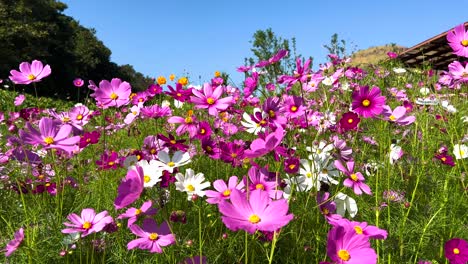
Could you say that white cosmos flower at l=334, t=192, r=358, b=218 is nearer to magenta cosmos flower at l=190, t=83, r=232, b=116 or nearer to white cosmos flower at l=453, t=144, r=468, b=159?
magenta cosmos flower at l=190, t=83, r=232, b=116

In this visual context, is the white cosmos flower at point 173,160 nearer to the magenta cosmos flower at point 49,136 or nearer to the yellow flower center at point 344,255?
the magenta cosmos flower at point 49,136

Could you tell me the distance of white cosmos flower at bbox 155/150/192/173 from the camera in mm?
1352

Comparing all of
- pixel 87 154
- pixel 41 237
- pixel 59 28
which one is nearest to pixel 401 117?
pixel 41 237

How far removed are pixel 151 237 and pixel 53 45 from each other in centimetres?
1916

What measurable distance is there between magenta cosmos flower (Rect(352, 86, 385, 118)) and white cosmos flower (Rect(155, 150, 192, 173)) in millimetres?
568

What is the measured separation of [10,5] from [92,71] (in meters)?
5.19

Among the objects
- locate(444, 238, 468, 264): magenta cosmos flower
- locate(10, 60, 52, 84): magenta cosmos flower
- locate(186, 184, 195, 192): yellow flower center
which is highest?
locate(10, 60, 52, 84): magenta cosmos flower

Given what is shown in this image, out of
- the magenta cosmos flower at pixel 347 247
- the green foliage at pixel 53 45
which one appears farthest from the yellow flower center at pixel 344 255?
the green foliage at pixel 53 45

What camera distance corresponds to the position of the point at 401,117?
4.97 ft

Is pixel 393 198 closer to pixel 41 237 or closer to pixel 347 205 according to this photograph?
pixel 347 205

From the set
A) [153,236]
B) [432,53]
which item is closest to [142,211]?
[153,236]

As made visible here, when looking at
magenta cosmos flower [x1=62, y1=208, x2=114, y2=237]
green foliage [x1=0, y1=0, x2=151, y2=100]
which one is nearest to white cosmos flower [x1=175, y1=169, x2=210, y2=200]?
magenta cosmos flower [x1=62, y1=208, x2=114, y2=237]

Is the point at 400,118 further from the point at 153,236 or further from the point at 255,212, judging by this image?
the point at 153,236

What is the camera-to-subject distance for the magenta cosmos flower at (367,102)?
1.32 metres
